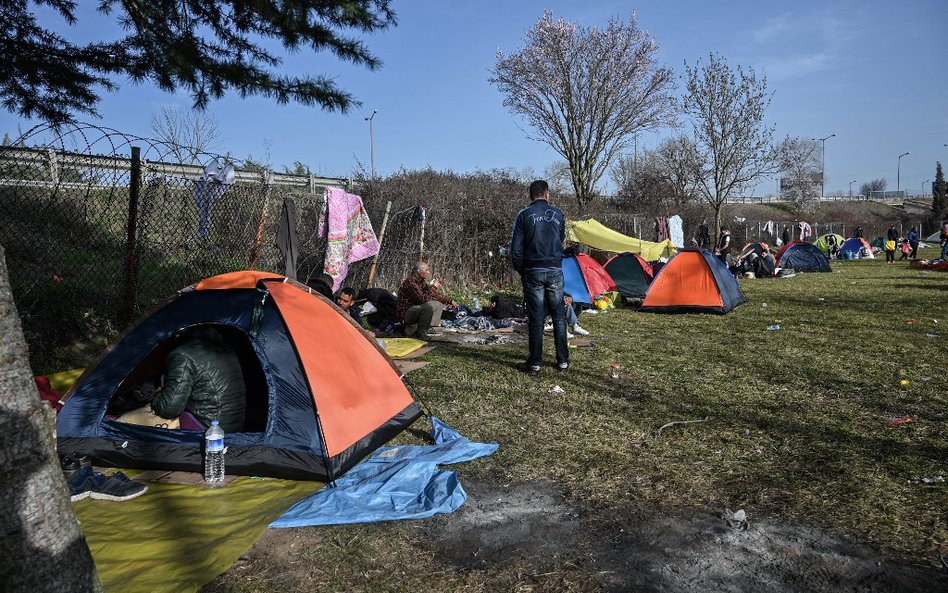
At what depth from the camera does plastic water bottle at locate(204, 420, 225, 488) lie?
4.01 metres

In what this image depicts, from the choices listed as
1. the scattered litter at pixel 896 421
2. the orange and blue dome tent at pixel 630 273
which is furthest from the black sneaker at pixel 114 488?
the orange and blue dome tent at pixel 630 273

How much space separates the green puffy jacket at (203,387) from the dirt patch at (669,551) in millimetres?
1816

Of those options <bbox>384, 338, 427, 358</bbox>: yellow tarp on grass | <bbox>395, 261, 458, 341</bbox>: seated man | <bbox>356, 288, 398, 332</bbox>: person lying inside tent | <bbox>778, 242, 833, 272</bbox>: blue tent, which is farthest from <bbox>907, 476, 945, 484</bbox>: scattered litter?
<bbox>778, 242, 833, 272</bbox>: blue tent

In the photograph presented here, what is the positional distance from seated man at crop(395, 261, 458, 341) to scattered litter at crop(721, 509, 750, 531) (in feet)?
19.4

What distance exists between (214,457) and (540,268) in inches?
153

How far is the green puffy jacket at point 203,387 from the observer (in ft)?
14.0

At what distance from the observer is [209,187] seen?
7449 mm

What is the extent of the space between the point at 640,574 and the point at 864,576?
967 mm

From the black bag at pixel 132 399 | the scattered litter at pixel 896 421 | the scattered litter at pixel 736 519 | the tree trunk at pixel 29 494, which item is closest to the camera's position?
the tree trunk at pixel 29 494

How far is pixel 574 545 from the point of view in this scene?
3.21 m

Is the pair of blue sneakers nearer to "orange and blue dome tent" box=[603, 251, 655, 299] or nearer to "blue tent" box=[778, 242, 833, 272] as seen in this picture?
"orange and blue dome tent" box=[603, 251, 655, 299]

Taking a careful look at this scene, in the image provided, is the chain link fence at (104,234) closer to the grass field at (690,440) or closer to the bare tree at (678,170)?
the grass field at (690,440)

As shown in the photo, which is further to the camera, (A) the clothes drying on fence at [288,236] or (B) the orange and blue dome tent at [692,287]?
(B) the orange and blue dome tent at [692,287]

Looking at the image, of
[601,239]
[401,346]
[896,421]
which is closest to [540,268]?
[401,346]
